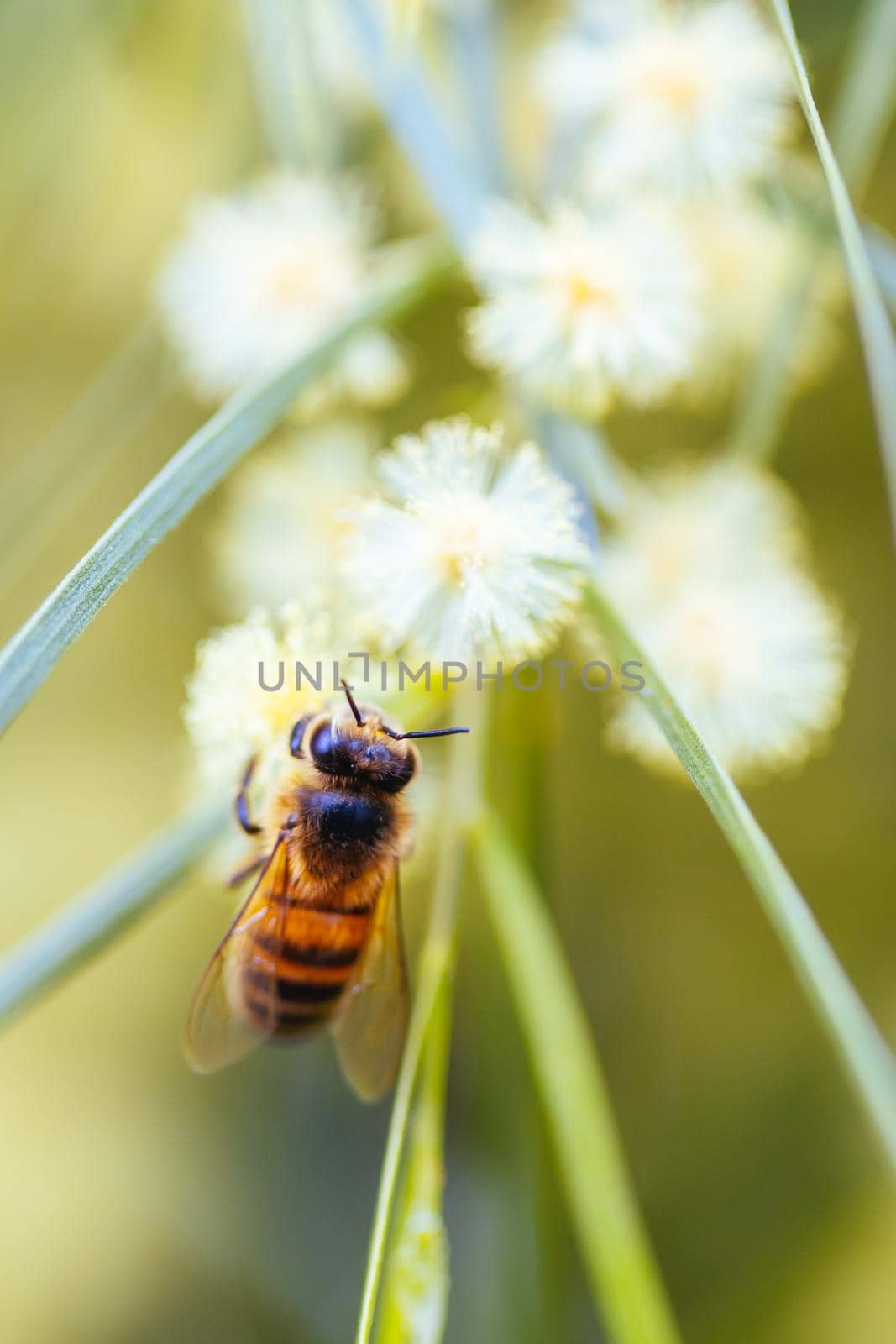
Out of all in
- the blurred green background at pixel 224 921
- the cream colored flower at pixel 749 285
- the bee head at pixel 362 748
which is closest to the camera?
the bee head at pixel 362 748

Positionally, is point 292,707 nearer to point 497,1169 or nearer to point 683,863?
point 497,1169

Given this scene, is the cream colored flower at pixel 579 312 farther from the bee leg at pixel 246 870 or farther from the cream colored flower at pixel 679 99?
the bee leg at pixel 246 870

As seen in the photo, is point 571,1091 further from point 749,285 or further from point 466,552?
point 749,285

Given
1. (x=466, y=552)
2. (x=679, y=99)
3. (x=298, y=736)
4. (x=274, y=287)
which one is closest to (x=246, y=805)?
(x=298, y=736)

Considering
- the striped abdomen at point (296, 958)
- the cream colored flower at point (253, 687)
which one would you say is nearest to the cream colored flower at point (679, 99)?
the cream colored flower at point (253, 687)

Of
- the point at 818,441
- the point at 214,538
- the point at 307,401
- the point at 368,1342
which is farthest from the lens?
the point at 818,441

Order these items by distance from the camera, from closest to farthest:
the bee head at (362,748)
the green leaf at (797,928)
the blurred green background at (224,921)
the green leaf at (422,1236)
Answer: the green leaf at (797,928), the green leaf at (422,1236), the bee head at (362,748), the blurred green background at (224,921)

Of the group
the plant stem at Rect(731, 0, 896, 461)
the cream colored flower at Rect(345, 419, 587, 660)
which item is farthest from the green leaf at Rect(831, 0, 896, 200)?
the cream colored flower at Rect(345, 419, 587, 660)

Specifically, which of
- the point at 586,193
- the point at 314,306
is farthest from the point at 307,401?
the point at 586,193
